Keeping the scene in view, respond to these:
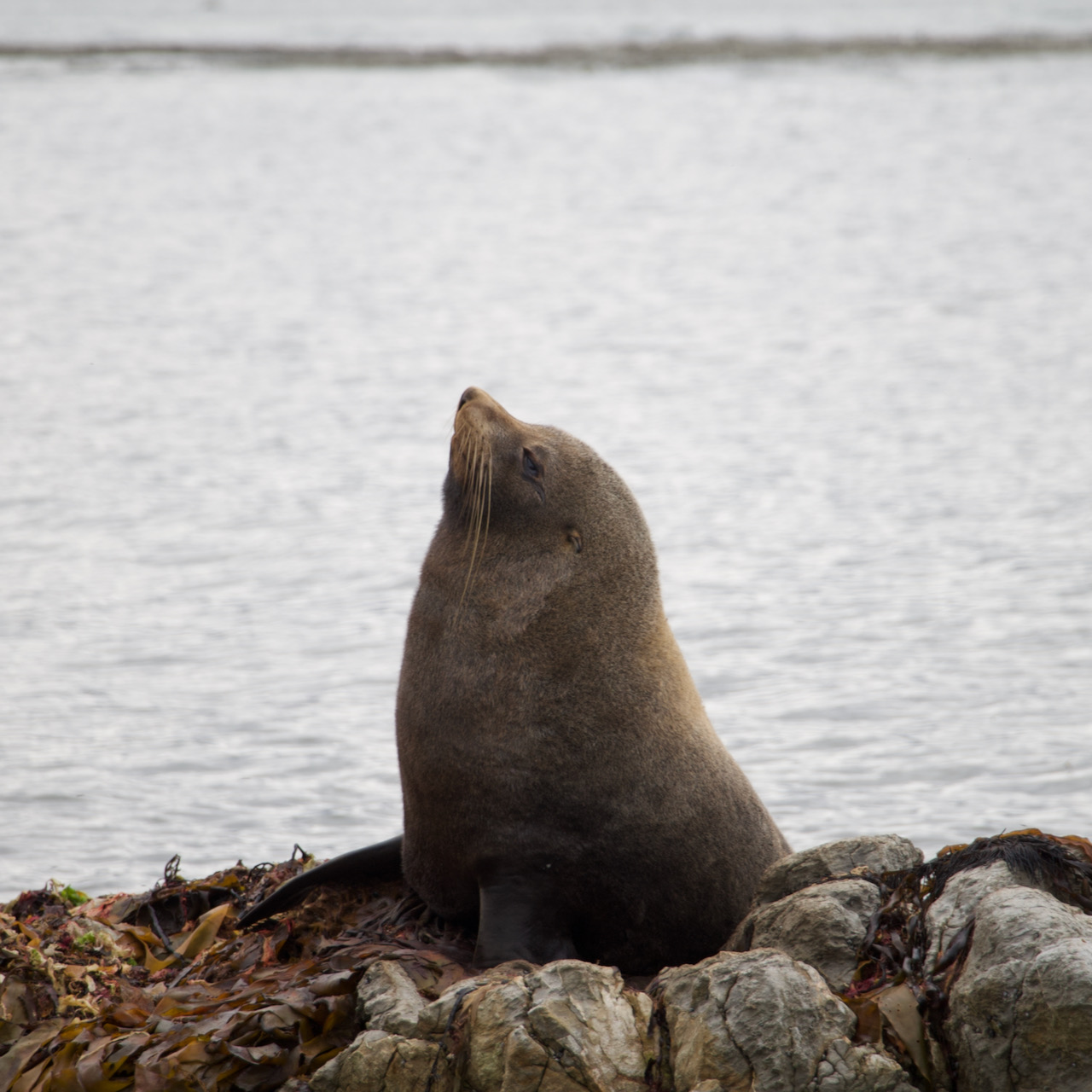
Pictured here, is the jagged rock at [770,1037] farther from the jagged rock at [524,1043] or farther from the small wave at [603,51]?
the small wave at [603,51]

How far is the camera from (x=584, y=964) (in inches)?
139

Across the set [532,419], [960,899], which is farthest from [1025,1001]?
[532,419]

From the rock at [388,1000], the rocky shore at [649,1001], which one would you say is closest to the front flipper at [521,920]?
the rocky shore at [649,1001]

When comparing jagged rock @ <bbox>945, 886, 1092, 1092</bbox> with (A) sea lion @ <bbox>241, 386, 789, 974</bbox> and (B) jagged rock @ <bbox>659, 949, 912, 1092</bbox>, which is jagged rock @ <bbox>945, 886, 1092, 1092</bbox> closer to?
(B) jagged rock @ <bbox>659, 949, 912, 1092</bbox>

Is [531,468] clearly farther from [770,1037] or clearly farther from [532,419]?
[532,419]

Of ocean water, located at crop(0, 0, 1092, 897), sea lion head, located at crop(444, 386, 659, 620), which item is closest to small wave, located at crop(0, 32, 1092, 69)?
ocean water, located at crop(0, 0, 1092, 897)

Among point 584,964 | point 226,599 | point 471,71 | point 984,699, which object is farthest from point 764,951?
point 471,71

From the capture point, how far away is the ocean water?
683cm

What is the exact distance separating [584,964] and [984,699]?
429cm

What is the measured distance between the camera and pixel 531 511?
4363 millimetres

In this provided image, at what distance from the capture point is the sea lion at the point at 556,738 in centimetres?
411

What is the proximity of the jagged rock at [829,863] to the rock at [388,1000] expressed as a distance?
38.0 inches

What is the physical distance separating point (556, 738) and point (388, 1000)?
79cm

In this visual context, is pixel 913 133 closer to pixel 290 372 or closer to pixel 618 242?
pixel 618 242
